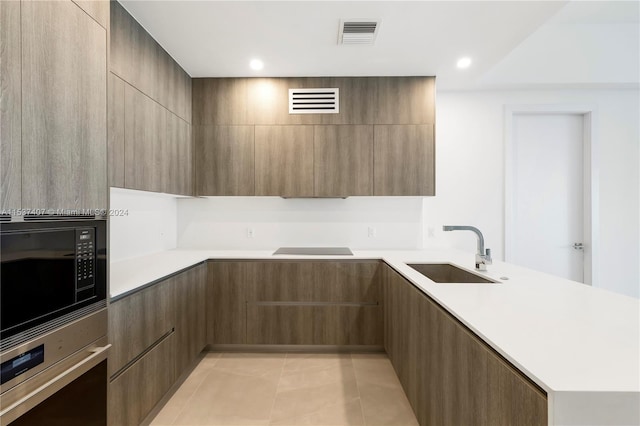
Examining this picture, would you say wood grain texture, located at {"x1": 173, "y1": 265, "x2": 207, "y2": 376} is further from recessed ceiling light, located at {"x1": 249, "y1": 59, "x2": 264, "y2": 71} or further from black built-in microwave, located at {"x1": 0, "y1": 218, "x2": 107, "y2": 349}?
recessed ceiling light, located at {"x1": 249, "y1": 59, "x2": 264, "y2": 71}

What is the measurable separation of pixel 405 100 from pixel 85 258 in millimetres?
2770

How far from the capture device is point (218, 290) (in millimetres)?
2732

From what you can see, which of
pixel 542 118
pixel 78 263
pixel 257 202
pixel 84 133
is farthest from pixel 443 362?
pixel 542 118

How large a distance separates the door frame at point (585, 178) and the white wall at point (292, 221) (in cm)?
94

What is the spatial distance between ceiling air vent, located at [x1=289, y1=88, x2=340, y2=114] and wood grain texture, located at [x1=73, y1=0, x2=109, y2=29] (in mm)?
1743

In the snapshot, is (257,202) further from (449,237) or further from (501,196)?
(501,196)

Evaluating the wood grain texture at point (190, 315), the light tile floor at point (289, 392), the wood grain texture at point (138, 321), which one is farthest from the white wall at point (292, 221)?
the wood grain texture at point (138, 321)

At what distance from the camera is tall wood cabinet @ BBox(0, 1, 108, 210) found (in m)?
0.97

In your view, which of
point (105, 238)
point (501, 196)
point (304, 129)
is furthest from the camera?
point (501, 196)

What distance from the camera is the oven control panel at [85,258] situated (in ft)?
4.03

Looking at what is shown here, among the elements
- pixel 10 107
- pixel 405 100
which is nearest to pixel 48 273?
pixel 10 107

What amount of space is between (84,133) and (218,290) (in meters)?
1.79

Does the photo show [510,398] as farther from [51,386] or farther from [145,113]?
[145,113]

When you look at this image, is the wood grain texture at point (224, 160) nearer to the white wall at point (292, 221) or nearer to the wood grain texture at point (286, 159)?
the wood grain texture at point (286, 159)
